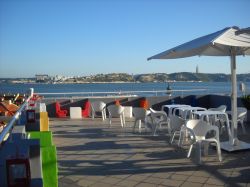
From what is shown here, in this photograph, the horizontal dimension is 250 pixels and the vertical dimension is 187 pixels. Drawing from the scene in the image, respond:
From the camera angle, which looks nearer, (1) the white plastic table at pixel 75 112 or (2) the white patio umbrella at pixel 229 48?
(2) the white patio umbrella at pixel 229 48

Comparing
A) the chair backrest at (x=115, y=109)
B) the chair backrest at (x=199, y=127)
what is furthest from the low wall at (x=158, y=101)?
the chair backrest at (x=199, y=127)

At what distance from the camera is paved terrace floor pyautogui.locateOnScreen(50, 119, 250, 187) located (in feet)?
15.4

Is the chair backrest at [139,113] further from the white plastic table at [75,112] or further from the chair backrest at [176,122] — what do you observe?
the white plastic table at [75,112]

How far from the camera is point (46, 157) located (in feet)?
11.4

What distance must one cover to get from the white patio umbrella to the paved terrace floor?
0.43 metres

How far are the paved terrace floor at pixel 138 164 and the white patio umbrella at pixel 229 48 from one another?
0.43 m

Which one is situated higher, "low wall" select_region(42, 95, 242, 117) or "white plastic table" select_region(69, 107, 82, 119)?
"low wall" select_region(42, 95, 242, 117)

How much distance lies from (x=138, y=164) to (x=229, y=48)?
112 inches

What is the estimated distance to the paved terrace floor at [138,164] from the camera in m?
4.69

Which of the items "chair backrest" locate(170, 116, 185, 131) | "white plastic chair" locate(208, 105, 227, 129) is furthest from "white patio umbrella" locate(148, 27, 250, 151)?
"white plastic chair" locate(208, 105, 227, 129)

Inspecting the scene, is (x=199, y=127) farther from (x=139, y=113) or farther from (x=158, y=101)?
(x=158, y=101)

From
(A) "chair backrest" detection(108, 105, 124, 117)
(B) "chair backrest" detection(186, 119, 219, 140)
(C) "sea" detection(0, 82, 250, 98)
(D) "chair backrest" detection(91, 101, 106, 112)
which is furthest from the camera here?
(C) "sea" detection(0, 82, 250, 98)

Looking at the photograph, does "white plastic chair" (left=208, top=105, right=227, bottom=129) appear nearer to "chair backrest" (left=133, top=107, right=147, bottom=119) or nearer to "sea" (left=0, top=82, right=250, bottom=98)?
"chair backrest" (left=133, top=107, right=147, bottom=119)

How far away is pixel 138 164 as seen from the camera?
557 cm
